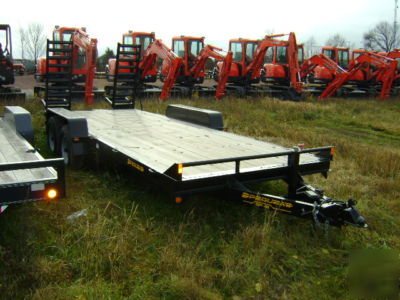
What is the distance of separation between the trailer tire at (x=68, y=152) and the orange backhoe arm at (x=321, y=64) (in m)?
15.5

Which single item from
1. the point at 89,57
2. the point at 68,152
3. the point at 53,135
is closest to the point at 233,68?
the point at 89,57

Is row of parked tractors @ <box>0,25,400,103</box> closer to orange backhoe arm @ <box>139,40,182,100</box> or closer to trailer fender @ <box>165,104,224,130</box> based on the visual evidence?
orange backhoe arm @ <box>139,40,182,100</box>

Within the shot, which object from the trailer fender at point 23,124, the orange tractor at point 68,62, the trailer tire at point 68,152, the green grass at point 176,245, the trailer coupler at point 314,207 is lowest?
the green grass at point 176,245

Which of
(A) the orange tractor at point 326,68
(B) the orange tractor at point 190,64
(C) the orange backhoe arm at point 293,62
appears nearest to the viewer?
(C) the orange backhoe arm at point 293,62

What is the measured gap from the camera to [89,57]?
44.3ft

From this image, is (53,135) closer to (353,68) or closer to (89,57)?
(89,57)

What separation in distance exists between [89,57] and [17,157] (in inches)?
387

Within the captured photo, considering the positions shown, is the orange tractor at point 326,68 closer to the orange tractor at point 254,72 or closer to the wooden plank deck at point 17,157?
the orange tractor at point 254,72

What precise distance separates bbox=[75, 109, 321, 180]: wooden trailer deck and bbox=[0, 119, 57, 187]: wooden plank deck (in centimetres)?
99

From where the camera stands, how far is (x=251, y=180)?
4559 mm

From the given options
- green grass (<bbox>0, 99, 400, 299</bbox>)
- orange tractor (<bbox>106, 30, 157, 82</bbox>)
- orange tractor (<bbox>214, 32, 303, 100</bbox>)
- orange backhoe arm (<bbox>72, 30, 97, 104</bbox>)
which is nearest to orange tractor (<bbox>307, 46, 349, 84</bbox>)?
orange tractor (<bbox>214, 32, 303, 100</bbox>)

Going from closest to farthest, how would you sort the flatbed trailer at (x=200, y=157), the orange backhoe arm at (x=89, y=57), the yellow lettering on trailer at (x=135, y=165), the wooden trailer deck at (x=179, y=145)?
the flatbed trailer at (x=200, y=157) < the yellow lettering on trailer at (x=135, y=165) < the wooden trailer deck at (x=179, y=145) < the orange backhoe arm at (x=89, y=57)

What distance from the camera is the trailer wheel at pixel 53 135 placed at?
6.83 metres

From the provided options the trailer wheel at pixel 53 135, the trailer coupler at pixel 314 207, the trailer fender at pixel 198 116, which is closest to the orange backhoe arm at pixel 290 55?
the trailer fender at pixel 198 116
